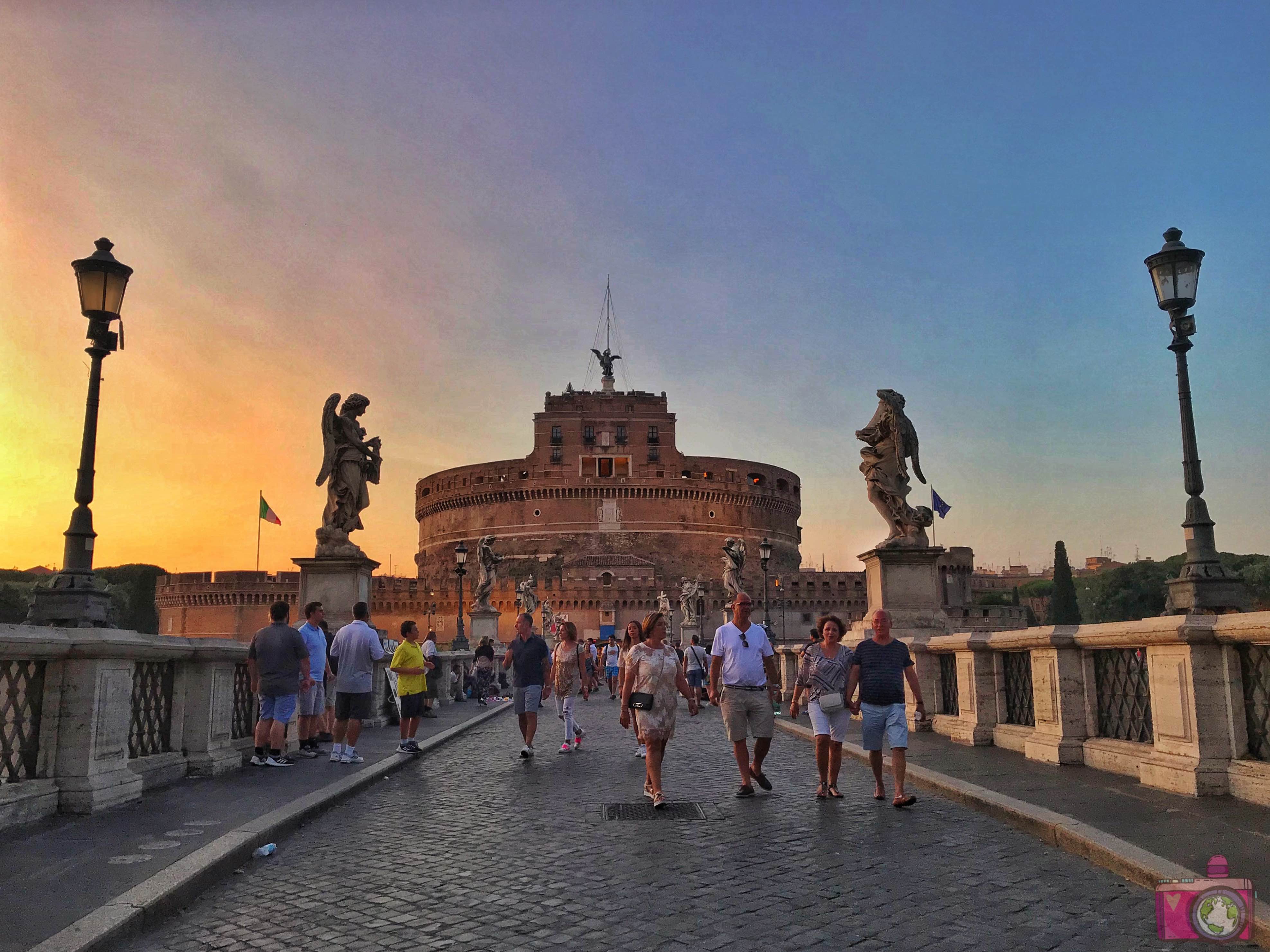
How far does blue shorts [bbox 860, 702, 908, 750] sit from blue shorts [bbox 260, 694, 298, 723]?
5235 mm

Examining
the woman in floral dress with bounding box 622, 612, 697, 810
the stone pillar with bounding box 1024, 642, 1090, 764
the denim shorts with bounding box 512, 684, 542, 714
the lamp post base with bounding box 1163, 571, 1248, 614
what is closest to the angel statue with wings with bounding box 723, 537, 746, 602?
the denim shorts with bounding box 512, 684, 542, 714

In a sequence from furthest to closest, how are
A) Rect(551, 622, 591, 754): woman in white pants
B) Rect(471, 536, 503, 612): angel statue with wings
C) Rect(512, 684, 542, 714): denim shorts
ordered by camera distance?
Rect(471, 536, 503, 612): angel statue with wings < Rect(551, 622, 591, 754): woman in white pants < Rect(512, 684, 542, 714): denim shorts

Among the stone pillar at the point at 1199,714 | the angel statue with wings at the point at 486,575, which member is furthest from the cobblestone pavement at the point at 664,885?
the angel statue with wings at the point at 486,575

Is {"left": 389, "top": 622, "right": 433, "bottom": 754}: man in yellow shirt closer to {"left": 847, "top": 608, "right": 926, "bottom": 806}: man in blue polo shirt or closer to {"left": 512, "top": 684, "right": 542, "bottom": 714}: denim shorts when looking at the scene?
{"left": 512, "top": 684, "right": 542, "bottom": 714}: denim shorts

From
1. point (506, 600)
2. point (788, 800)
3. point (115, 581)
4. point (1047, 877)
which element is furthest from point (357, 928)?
point (115, 581)

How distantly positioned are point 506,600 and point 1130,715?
206ft

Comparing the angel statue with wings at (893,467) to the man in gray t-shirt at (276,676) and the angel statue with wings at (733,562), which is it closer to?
the man in gray t-shirt at (276,676)

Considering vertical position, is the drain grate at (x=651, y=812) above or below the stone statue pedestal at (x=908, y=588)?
below

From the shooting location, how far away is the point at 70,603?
7.92 meters

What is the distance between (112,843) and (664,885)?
311 cm

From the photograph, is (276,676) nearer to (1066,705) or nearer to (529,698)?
(529,698)

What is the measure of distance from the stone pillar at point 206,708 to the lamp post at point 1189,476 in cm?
853

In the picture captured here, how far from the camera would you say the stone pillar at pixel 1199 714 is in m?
6.16

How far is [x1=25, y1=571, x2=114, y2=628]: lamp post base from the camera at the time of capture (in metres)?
7.89
